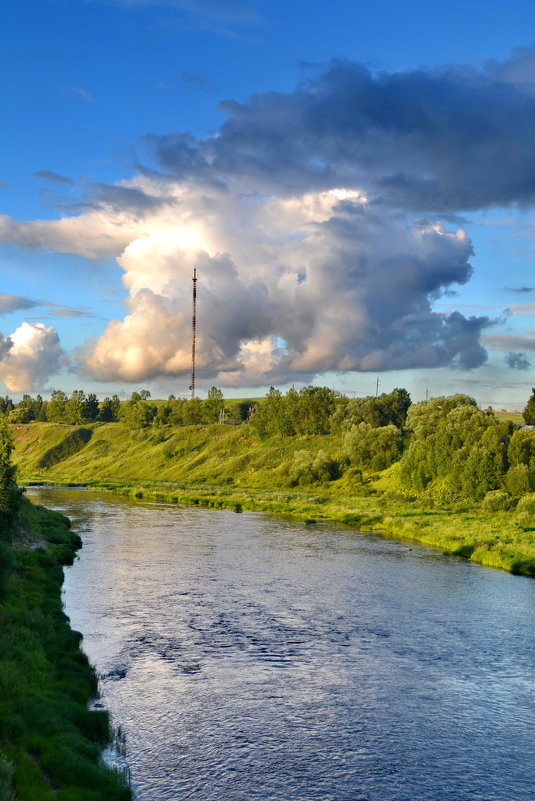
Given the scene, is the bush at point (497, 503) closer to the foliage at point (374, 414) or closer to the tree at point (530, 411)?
the tree at point (530, 411)

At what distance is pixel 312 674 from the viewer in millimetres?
33062

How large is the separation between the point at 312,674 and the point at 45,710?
1295cm

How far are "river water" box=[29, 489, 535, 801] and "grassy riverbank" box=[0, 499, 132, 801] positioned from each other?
54.5 inches

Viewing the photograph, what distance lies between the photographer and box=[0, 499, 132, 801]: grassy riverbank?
20625 millimetres

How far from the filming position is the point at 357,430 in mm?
163125

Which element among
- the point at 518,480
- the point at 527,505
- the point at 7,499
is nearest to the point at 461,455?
the point at 518,480

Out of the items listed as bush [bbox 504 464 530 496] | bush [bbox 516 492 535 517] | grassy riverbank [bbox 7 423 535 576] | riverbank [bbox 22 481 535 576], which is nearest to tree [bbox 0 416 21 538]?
riverbank [bbox 22 481 535 576]

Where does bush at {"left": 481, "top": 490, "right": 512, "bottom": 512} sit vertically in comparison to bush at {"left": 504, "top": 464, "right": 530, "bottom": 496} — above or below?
below

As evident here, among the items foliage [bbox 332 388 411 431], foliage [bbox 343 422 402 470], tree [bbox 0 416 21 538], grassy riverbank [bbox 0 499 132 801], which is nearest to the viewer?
grassy riverbank [bbox 0 499 132 801]

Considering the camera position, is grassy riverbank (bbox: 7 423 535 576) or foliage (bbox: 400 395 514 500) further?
Answer: foliage (bbox: 400 395 514 500)

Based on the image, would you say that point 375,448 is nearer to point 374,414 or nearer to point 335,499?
point 335,499

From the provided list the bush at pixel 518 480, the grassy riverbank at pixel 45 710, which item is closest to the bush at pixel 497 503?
the bush at pixel 518 480

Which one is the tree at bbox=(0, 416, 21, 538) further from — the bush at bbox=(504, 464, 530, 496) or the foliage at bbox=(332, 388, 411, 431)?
the foliage at bbox=(332, 388, 411, 431)

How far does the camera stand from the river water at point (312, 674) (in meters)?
23.9
